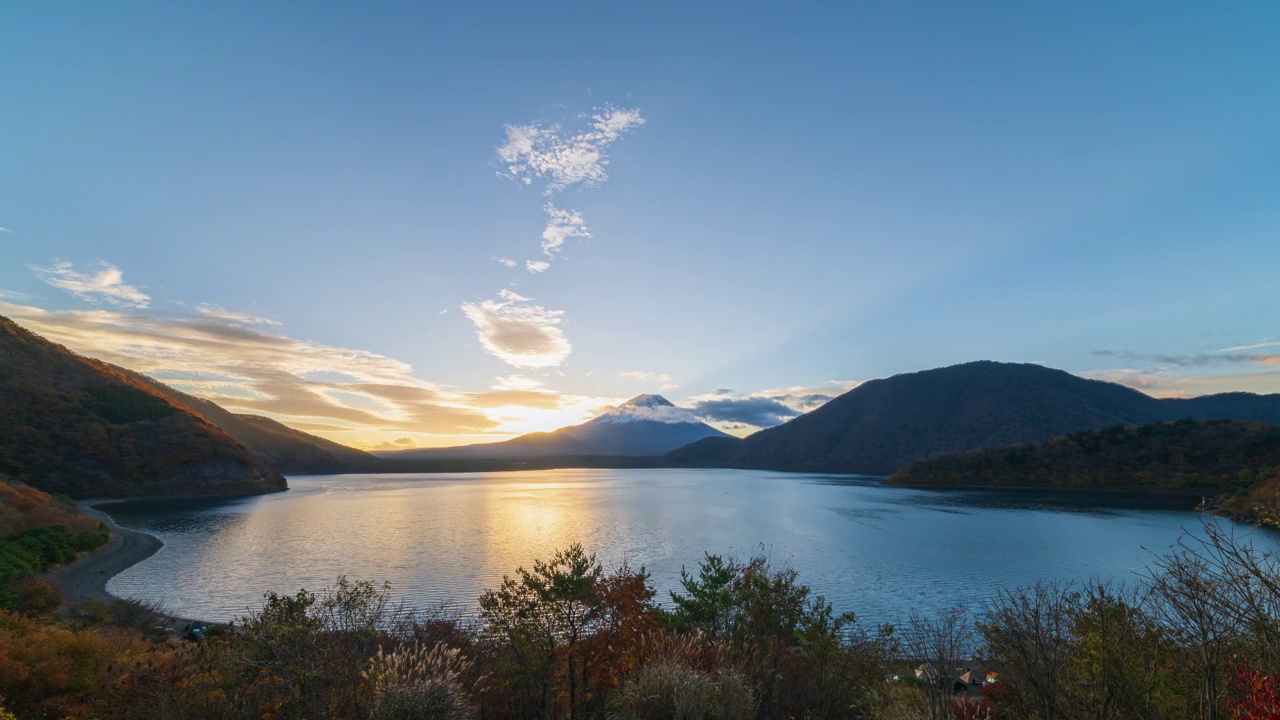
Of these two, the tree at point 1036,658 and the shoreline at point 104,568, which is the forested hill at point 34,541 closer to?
the shoreline at point 104,568

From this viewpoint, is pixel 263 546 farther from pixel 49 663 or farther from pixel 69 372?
pixel 69 372

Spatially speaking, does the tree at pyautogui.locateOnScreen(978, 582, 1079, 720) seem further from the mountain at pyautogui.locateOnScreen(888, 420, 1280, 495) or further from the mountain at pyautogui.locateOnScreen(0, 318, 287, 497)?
the mountain at pyautogui.locateOnScreen(0, 318, 287, 497)

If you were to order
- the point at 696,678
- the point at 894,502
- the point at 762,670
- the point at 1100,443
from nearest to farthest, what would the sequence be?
the point at 696,678, the point at 762,670, the point at 894,502, the point at 1100,443

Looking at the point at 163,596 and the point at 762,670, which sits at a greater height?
the point at 762,670

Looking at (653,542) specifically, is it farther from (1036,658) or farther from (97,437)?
(97,437)

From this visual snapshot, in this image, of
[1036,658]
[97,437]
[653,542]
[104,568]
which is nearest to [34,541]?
[104,568]

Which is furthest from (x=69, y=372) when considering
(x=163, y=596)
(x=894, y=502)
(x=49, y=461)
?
(x=894, y=502)

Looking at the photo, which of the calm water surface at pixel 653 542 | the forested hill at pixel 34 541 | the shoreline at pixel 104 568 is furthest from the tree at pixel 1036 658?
the forested hill at pixel 34 541
